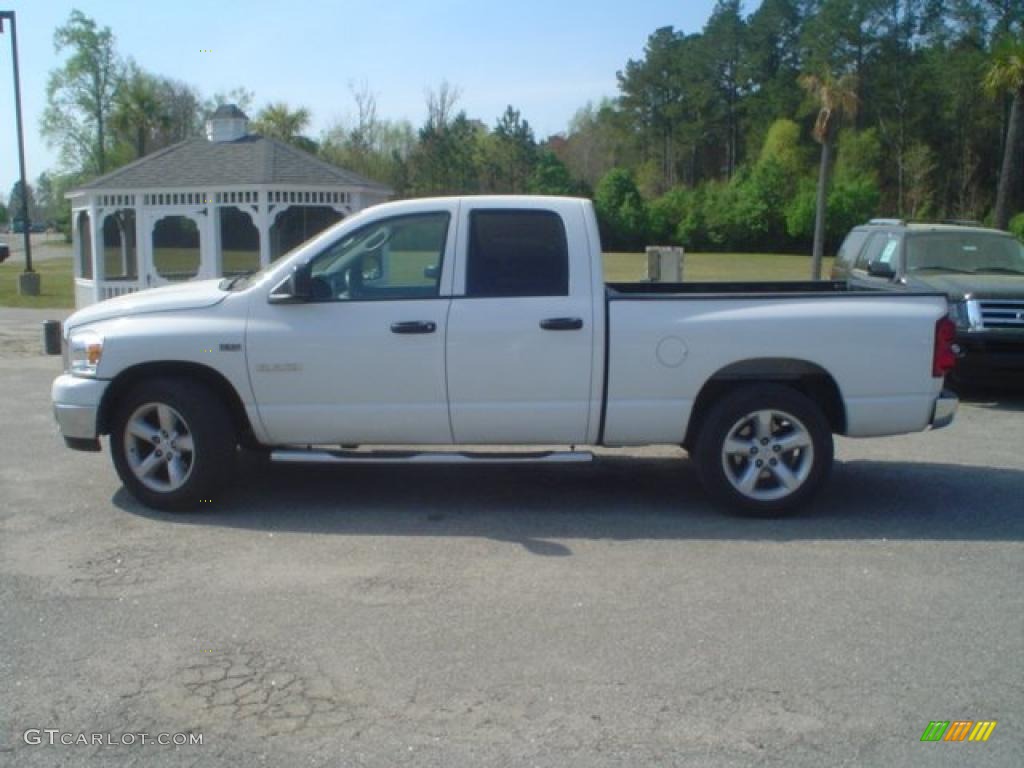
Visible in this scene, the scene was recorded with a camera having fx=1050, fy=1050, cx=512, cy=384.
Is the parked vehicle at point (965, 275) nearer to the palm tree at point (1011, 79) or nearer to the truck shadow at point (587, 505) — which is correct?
the truck shadow at point (587, 505)

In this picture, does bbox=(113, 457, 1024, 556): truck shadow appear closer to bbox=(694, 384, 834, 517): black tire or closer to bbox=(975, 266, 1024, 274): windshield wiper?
bbox=(694, 384, 834, 517): black tire

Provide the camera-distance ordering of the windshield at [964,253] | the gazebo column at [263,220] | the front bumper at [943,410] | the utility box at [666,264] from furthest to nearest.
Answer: the gazebo column at [263,220]
the utility box at [666,264]
the windshield at [964,253]
the front bumper at [943,410]

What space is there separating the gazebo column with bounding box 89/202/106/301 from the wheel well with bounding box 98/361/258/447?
1705 centimetres

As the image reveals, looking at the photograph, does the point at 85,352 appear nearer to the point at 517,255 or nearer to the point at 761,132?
the point at 517,255

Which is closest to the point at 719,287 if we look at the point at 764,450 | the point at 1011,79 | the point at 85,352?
the point at 764,450

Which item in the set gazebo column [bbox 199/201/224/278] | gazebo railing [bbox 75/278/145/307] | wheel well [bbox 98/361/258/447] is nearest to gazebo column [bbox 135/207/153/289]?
gazebo railing [bbox 75/278/145/307]

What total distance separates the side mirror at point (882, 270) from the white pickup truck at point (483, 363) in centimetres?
604

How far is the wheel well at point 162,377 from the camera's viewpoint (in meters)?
6.68

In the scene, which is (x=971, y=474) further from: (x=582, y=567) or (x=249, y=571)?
(x=249, y=571)

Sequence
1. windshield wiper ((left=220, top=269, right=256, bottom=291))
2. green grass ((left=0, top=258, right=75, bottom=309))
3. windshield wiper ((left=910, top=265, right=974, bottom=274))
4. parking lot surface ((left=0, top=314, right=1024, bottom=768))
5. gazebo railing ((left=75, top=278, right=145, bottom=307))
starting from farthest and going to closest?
green grass ((left=0, top=258, right=75, bottom=309))
gazebo railing ((left=75, top=278, right=145, bottom=307))
windshield wiper ((left=910, top=265, right=974, bottom=274))
windshield wiper ((left=220, top=269, right=256, bottom=291))
parking lot surface ((left=0, top=314, right=1024, bottom=768))

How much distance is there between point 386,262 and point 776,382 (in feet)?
8.60

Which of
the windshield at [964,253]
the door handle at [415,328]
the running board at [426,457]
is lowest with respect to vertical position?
the running board at [426,457]

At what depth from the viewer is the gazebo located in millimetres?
21438

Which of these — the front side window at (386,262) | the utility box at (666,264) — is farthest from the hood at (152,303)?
the utility box at (666,264)
